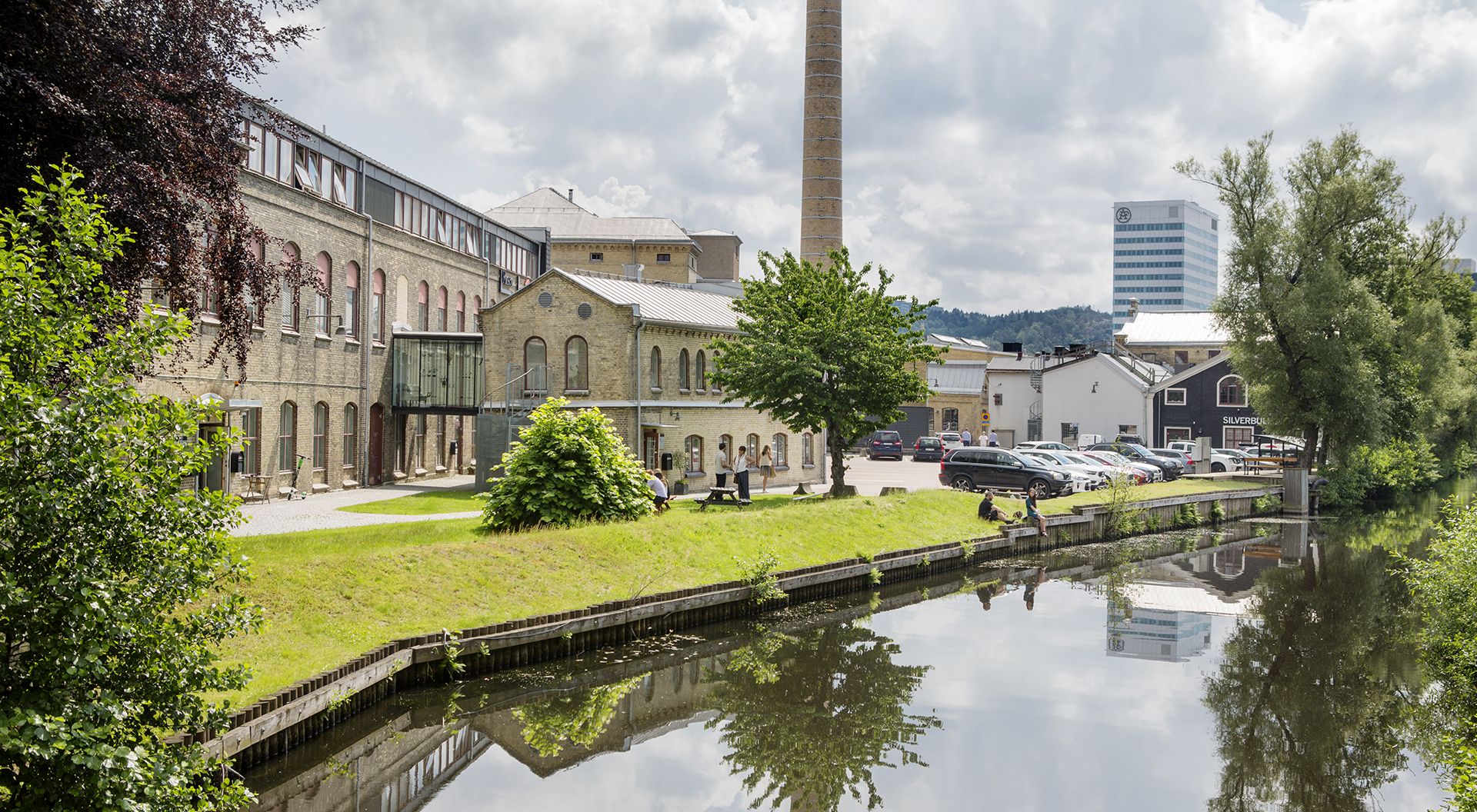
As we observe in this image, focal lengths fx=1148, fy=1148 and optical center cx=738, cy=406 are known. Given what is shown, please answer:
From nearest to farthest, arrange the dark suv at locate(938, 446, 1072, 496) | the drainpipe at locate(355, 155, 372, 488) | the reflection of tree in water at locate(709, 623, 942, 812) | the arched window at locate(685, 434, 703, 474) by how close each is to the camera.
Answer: the reflection of tree in water at locate(709, 623, 942, 812) < the arched window at locate(685, 434, 703, 474) < the drainpipe at locate(355, 155, 372, 488) < the dark suv at locate(938, 446, 1072, 496)

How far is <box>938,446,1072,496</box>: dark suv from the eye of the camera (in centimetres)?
3694

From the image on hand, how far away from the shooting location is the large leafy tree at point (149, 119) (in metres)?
11.8

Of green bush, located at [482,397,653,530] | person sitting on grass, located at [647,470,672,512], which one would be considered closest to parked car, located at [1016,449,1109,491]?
person sitting on grass, located at [647,470,672,512]

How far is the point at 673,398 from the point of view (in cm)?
3419

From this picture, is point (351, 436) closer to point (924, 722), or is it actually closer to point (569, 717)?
point (569, 717)

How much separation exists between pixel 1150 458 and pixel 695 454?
22870mm

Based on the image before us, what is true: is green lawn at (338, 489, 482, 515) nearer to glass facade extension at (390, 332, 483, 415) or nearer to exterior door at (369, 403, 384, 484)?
exterior door at (369, 403, 384, 484)

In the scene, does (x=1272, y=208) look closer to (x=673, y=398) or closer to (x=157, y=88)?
(x=673, y=398)

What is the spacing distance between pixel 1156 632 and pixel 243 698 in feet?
A: 50.4

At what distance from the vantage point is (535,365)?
3375 cm

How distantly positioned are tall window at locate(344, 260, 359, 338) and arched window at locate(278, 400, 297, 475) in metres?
3.94

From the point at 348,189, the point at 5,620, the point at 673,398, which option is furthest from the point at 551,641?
the point at 348,189

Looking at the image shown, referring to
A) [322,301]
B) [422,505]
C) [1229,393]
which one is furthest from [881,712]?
[1229,393]

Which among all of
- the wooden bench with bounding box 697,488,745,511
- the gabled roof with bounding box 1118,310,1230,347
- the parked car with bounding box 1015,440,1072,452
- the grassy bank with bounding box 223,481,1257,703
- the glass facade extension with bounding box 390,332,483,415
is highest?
the gabled roof with bounding box 1118,310,1230,347
